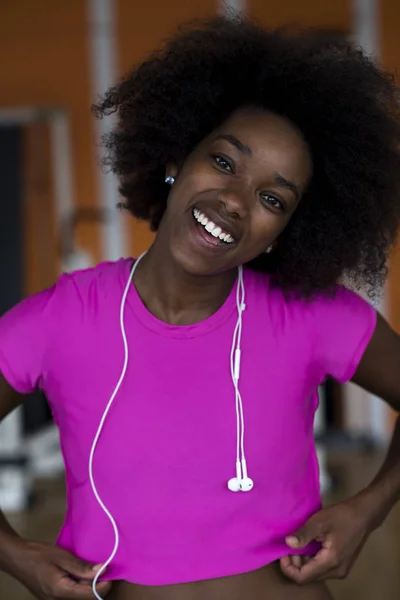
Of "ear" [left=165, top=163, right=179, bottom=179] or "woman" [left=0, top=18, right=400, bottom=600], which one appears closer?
"woman" [left=0, top=18, right=400, bottom=600]

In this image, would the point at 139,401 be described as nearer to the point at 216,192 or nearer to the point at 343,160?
the point at 216,192

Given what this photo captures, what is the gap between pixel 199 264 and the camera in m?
1.16

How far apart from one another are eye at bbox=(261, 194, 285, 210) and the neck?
14 cm

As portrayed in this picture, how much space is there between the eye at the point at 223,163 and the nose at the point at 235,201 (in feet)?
0.14

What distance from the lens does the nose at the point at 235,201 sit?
1.14 metres

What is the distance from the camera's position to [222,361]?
3.90 feet

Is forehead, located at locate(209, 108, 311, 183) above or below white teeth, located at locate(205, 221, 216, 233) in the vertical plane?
above

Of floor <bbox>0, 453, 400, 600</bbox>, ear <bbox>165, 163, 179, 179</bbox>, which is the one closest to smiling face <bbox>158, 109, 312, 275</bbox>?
ear <bbox>165, 163, 179, 179</bbox>

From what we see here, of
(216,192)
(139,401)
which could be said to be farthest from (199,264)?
(139,401)

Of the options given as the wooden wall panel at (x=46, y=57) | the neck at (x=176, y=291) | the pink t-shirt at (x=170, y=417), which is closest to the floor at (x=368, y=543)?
the pink t-shirt at (x=170, y=417)

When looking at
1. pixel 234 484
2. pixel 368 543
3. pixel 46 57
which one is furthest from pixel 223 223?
pixel 46 57

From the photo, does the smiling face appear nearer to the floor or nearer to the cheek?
the cheek

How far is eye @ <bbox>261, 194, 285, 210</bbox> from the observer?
3.88 feet

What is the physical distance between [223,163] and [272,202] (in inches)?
3.9
